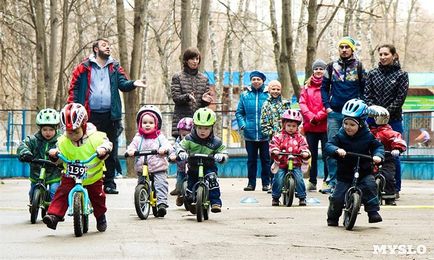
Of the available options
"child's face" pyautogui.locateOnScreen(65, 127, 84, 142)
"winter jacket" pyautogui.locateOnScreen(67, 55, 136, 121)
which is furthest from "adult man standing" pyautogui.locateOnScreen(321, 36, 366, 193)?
"child's face" pyautogui.locateOnScreen(65, 127, 84, 142)

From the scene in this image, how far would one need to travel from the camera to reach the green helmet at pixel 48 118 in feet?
41.0

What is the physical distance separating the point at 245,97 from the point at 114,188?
2581 mm

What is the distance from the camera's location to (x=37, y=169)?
497 inches

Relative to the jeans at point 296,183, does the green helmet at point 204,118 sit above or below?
above

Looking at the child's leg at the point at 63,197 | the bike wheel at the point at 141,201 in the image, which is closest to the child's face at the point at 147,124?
the bike wheel at the point at 141,201

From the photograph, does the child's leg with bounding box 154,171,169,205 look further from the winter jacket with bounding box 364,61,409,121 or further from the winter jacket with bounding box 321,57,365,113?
the winter jacket with bounding box 321,57,365,113

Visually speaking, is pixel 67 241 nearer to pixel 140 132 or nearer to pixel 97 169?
pixel 97 169

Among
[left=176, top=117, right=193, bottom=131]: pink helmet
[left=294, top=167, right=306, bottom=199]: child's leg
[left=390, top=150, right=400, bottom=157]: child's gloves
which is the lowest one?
[left=294, top=167, right=306, bottom=199]: child's leg

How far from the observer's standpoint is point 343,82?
15.7 meters

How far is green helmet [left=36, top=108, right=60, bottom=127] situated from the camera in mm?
12492

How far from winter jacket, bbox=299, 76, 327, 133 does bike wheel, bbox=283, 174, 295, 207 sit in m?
2.55

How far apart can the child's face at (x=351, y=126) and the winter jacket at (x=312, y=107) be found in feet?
16.2

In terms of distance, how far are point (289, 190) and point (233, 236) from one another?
376 cm

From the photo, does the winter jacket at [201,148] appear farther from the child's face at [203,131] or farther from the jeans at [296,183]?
the jeans at [296,183]
